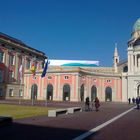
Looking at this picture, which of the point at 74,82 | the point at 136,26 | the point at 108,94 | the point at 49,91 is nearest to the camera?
the point at 74,82

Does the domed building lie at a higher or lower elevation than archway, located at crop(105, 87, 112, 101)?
higher

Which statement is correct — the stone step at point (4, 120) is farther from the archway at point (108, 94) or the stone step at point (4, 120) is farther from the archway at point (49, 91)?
the archway at point (108, 94)

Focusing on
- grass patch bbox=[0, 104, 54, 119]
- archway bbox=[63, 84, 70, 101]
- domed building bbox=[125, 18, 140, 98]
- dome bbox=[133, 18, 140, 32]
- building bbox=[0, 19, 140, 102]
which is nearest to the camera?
grass patch bbox=[0, 104, 54, 119]

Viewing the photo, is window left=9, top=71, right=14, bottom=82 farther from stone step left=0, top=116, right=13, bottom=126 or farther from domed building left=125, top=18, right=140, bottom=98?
stone step left=0, top=116, right=13, bottom=126

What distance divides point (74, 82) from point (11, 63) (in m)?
18.8

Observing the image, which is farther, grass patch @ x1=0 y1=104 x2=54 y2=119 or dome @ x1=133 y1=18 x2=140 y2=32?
dome @ x1=133 y1=18 x2=140 y2=32

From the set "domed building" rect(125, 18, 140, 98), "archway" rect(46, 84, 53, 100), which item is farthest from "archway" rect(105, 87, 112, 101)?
"archway" rect(46, 84, 53, 100)

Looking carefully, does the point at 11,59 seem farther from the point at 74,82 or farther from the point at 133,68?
the point at 133,68

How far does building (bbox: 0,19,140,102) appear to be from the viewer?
69.6 meters

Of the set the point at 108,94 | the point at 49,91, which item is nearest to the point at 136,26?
the point at 108,94

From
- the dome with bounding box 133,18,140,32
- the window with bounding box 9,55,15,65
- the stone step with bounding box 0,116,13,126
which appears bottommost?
the stone step with bounding box 0,116,13,126

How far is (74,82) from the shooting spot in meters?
69.9

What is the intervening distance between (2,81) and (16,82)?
6347mm

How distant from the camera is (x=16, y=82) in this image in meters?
69.6
